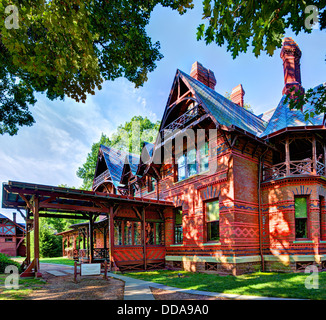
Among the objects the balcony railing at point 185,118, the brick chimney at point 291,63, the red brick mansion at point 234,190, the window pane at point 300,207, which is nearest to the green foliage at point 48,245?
the red brick mansion at point 234,190

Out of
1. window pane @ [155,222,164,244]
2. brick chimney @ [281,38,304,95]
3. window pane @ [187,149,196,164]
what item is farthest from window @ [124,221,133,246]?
brick chimney @ [281,38,304,95]

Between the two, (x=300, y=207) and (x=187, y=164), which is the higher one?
(x=187, y=164)

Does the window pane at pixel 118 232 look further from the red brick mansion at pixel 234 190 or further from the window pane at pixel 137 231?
the red brick mansion at pixel 234 190

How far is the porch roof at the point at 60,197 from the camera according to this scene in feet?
38.3

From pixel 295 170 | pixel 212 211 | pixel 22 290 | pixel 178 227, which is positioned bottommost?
pixel 22 290

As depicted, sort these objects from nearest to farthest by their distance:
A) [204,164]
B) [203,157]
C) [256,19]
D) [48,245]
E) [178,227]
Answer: [256,19] < [204,164] < [203,157] < [178,227] < [48,245]

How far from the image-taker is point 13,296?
24.8ft

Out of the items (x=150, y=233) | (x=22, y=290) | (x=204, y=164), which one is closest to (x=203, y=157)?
(x=204, y=164)

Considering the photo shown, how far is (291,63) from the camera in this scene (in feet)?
56.0

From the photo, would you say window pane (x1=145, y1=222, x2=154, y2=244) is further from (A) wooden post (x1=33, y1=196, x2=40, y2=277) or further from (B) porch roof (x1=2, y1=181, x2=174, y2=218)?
(A) wooden post (x1=33, y1=196, x2=40, y2=277)

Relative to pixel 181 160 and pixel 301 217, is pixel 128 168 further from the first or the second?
pixel 301 217

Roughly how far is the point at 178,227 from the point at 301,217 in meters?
7.22
